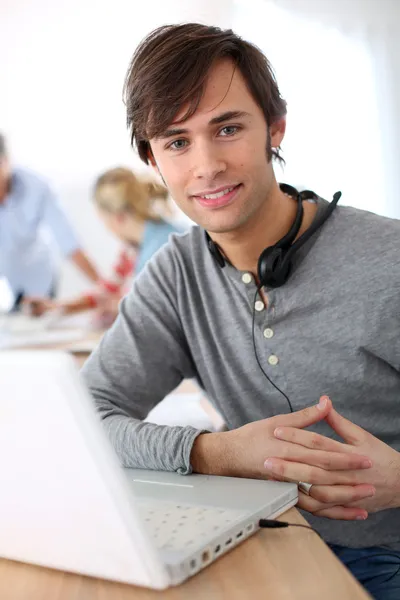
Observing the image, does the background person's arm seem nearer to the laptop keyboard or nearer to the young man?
the young man

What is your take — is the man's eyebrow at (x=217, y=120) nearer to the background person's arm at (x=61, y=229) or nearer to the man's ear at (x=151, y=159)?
the man's ear at (x=151, y=159)

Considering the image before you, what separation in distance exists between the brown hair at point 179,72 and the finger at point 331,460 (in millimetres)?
568

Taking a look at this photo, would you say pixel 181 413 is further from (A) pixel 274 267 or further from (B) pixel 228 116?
(B) pixel 228 116

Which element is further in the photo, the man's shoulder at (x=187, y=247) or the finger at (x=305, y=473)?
the man's shoulder at (x=187, y=247)

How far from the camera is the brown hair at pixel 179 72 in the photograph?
1.13 m

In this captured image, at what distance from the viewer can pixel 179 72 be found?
3.73 feet

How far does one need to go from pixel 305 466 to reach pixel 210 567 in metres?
0.21

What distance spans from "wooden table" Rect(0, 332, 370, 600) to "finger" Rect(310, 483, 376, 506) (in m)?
0.10

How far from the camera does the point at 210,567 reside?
26.2 inches

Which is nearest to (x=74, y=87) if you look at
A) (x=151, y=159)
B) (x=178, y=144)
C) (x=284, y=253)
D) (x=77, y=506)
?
(x=151, y=159)

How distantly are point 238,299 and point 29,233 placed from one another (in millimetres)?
2882

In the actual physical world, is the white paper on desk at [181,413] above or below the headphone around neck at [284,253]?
below

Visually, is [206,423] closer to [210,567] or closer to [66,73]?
[210,567]

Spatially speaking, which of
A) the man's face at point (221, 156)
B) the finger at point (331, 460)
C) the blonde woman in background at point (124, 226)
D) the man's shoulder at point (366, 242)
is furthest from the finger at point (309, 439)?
the blonde woman in background at point (124, 226)
